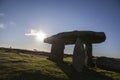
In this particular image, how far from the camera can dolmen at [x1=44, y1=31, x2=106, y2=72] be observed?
19.5m

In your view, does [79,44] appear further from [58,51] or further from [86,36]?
[58,51]

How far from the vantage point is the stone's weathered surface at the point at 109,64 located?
66.4 ft

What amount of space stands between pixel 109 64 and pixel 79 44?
3946 millimetres

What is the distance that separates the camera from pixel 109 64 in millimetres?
20859

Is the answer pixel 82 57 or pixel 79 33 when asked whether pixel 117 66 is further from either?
pixel 79 33

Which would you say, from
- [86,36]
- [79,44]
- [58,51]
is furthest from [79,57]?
[58,51]

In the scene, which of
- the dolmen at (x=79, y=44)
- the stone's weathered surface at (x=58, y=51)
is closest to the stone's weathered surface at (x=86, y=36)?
the dolmen at (x=79, y=44)

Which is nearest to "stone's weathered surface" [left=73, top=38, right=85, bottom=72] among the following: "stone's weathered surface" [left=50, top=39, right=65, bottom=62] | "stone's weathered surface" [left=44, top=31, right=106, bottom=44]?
"stone's weathered surface" [left=44, top=31, right=106, bottom=44]

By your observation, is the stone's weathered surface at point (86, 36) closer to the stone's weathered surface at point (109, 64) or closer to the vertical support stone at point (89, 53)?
the vertical support stone at point (89, 53)

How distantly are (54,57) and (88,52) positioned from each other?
456cm

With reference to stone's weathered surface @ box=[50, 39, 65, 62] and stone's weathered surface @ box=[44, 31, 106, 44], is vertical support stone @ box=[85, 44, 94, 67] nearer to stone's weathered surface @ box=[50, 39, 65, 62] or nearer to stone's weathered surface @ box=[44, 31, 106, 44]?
stone's weathered surface @ box=[44, 31, 106, 44]

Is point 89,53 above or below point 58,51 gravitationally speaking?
below

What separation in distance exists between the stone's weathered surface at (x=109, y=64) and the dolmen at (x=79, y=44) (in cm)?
149

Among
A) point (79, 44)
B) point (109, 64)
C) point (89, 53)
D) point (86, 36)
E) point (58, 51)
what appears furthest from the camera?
point (58, 51)
